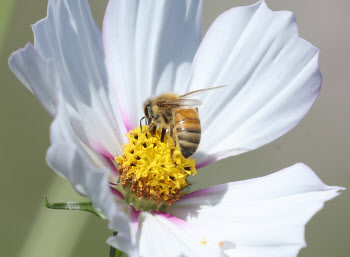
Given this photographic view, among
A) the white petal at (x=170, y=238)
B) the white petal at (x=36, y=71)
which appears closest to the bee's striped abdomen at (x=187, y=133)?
the white petal at (x=170, y=238)

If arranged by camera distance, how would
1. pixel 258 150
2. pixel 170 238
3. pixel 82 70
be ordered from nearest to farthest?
1. pixel 170 238
2. pixel 82 70
3. pixel 258 150

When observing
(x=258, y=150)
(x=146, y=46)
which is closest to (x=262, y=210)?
(x=146, y=46)

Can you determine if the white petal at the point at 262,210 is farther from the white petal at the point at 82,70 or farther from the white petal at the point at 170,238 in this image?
the white petal at the point at 82,70

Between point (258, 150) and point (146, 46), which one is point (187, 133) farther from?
point (258, 150)

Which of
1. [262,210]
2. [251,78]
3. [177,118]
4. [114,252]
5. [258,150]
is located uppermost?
[258,150]

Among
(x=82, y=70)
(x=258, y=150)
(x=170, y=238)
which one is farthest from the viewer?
(x=258, y=150)

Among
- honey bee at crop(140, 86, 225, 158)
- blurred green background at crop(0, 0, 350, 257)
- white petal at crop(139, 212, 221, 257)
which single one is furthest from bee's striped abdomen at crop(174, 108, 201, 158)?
blurred green background at crop(0, 0, 350, 257)
